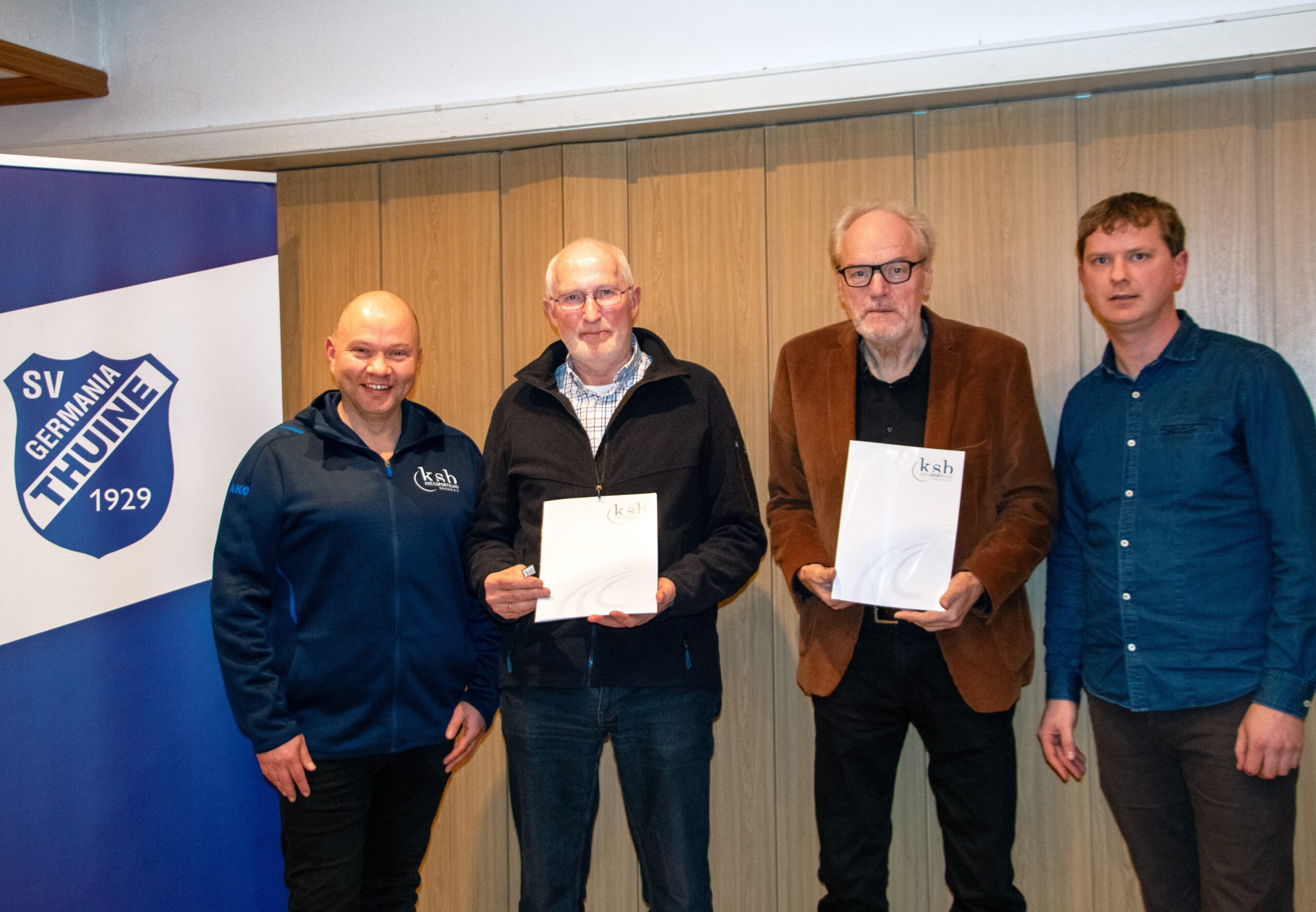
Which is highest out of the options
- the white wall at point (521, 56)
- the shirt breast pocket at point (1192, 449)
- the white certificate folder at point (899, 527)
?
the white wall at point (521, 56)

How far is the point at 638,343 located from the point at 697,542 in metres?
0.57

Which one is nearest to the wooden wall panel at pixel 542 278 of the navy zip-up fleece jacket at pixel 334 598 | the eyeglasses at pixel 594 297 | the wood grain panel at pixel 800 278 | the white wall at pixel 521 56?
the white wall at pixel 521 56

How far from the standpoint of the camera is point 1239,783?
1.93 meters

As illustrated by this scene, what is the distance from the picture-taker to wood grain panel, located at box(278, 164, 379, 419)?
3463 millimetres

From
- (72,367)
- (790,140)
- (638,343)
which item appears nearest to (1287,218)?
(790,140)

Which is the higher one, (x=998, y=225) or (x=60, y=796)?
(x=998, y=225)

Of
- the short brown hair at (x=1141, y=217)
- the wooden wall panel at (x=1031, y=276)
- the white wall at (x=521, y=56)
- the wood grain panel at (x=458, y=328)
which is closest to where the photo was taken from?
the short brown hair at (x=1141, y=217)

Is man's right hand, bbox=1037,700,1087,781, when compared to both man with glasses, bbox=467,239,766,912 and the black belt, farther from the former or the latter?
man with glasses, bbox=467,239,766,912

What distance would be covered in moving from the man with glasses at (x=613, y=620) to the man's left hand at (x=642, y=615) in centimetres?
1

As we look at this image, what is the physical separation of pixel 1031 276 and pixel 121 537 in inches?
112

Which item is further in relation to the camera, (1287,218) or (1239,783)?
(1287,218)

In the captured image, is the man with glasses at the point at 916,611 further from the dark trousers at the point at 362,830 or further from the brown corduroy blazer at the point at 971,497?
the dark trousers at the point at 362,830

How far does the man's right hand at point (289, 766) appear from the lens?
2.17m

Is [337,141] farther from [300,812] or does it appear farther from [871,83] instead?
[300,812]
